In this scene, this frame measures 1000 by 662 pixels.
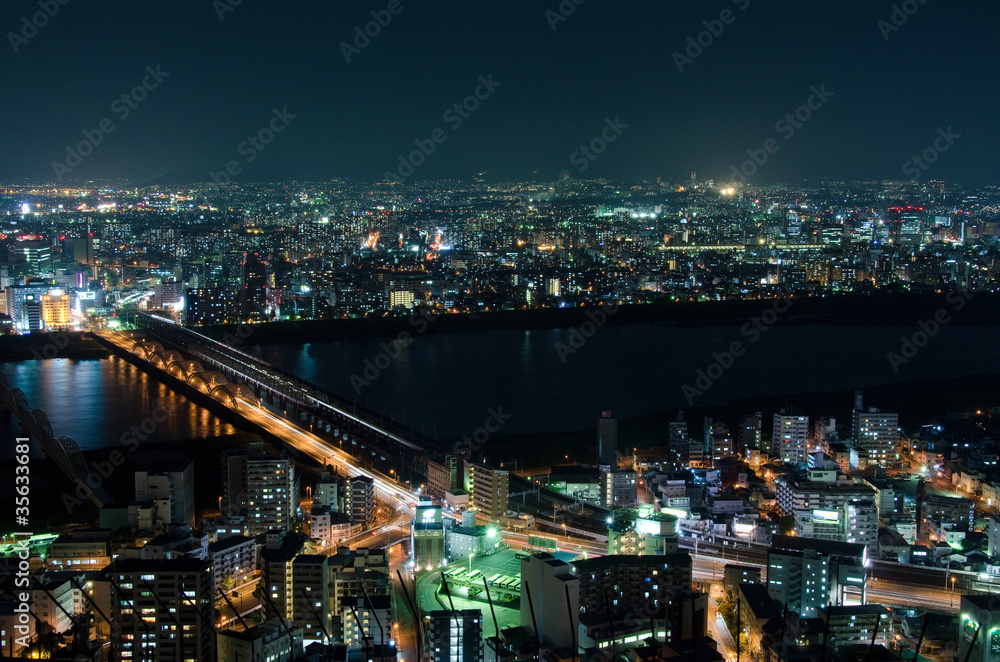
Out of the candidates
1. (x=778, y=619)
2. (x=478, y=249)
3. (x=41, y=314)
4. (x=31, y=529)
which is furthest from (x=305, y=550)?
(x=478, y=249)

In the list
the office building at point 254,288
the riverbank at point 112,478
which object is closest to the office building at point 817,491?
the riverbank at point 112,478

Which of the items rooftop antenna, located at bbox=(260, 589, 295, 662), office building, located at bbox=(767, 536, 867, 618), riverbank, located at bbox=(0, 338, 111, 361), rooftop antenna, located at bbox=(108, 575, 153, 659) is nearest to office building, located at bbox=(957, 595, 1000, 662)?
office building, located at bbox=(767, 536, 867, 618)

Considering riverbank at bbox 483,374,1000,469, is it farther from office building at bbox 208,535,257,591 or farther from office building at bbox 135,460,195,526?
office building at bbox 208,535,257,591

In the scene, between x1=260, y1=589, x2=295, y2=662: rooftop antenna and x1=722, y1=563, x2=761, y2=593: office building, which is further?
x1=722, y1=563, x2=761, y2=593: office building

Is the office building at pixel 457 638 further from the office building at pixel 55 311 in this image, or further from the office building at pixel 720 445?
the office building at pixel 55 311

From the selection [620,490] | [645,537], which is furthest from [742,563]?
[620,490]

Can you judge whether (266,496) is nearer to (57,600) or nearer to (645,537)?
(57,600)
